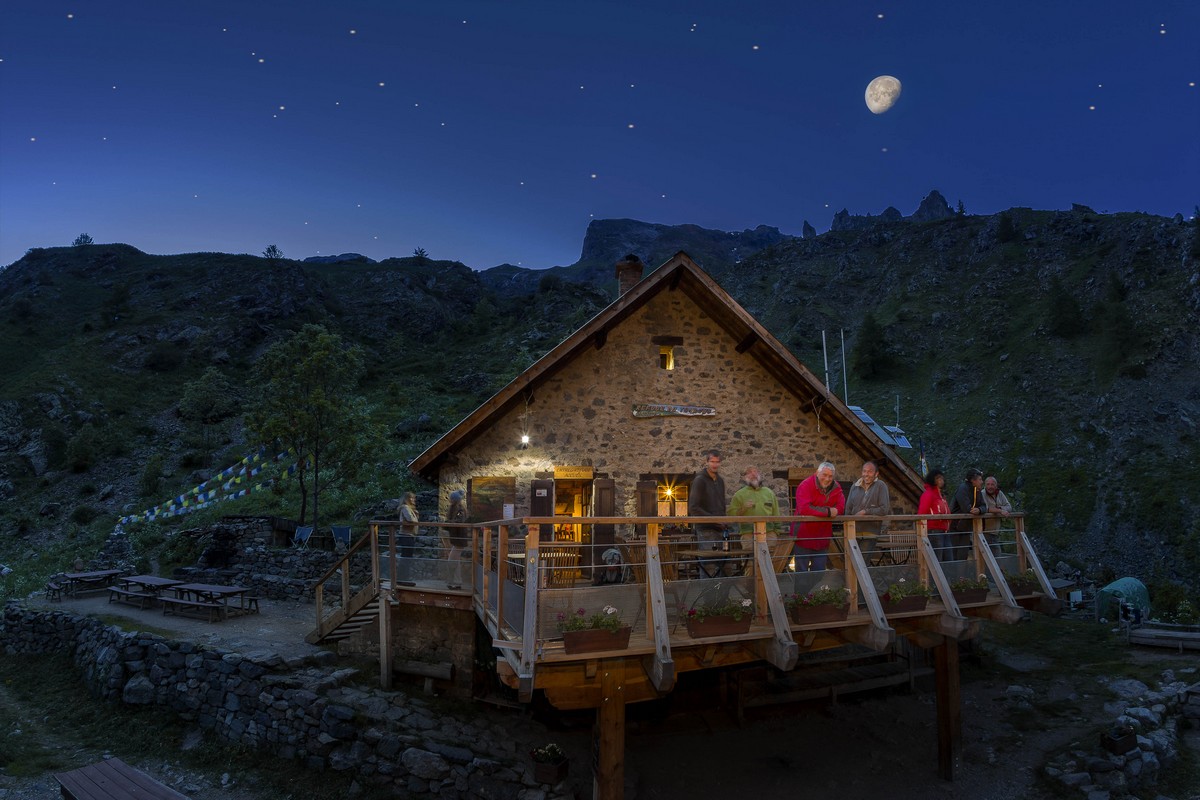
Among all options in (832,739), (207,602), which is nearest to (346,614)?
(207,602)

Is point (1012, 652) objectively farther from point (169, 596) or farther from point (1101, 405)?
point (1101, 405)

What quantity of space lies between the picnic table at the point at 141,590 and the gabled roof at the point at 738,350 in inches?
377

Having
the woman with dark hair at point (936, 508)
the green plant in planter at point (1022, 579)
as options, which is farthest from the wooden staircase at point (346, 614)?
the green plant in planter at point (1022, 579)

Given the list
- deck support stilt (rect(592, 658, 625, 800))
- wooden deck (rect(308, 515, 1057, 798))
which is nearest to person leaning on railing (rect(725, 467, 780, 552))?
wooden deck (rect(308, 515, 1057, 798))

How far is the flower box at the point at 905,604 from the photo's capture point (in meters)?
8.45

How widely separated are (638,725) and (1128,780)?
8213 mm

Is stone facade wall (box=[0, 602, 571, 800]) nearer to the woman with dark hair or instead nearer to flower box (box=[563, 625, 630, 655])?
flower box (box=[563, 625, 630, 655])

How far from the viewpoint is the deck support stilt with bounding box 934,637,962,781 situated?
35.7ft

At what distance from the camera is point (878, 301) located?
229 feet

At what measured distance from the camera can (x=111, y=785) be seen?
8.39 m

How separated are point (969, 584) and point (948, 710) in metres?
3.23

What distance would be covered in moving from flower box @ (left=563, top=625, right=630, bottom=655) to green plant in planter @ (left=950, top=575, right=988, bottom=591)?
553 cm

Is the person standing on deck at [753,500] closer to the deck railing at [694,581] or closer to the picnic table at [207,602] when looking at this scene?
the deck railing at [694,581]

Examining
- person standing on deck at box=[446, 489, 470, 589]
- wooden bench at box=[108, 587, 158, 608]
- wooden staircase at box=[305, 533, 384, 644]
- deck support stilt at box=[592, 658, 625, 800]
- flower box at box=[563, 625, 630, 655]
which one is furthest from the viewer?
wooden bench at box=[108, 587, 158, 608]
